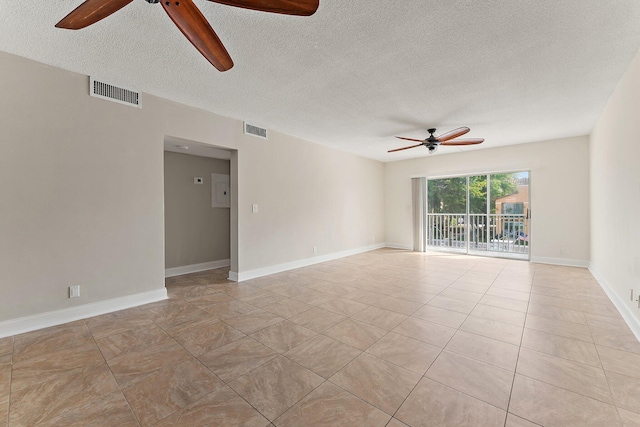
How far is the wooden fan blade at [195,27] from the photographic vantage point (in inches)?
58.8

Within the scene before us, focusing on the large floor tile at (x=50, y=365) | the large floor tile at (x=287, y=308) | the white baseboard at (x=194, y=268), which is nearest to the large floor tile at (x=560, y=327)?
the large floor tile at (x=287, y=308)

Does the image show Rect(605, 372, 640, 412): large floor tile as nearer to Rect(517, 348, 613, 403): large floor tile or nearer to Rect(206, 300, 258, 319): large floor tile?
Rect(517, 348, 613, 403): large floor tile

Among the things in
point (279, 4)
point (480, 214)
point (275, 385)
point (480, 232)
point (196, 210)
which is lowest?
point (275, 385)

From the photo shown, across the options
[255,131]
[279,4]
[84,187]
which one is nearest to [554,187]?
[255,131]

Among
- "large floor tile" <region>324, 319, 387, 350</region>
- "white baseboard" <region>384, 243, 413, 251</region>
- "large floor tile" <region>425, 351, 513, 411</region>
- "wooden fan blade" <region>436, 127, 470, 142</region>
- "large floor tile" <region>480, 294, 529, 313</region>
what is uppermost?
"wooden fan blade" <region>436, 127, 470, 142</region>

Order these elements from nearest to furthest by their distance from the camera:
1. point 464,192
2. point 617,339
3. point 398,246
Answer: point 617,339, point 464,192, point 398,246

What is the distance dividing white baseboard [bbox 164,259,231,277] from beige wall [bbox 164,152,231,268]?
0.06 metres

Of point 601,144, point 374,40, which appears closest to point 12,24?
point 374,40

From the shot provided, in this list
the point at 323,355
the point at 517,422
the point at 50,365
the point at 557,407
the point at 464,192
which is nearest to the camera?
A: the point at 517,422

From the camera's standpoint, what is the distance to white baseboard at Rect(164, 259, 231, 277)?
4861 millimetres

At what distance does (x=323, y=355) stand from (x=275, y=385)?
0.49 meters

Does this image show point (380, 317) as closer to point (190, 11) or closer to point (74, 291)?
point (190, 11)

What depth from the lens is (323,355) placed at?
2145mm

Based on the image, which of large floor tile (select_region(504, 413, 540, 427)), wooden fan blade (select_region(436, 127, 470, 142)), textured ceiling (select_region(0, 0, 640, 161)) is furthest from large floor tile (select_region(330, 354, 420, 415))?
wooden fan blade (select_region(436, 127, 470, 142))
